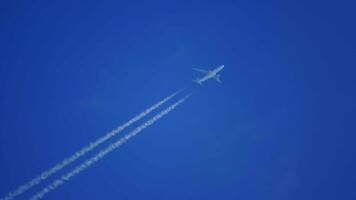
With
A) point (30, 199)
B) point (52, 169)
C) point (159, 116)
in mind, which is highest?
point (159, 116)

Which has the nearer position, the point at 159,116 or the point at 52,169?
the point at 52,169

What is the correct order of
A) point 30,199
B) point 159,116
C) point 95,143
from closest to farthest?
point 30,199
point 95,143
point 159,116

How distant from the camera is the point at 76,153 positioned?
29625mm

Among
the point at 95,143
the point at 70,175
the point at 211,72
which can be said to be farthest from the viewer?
the point at 211,72

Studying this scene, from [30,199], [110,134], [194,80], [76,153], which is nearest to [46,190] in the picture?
[30,199]

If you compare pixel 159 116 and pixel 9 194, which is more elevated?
pixel 159 116

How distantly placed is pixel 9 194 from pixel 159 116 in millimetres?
11716

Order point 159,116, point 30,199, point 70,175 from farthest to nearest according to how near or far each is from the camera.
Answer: point 159,116
point 70,175
point 30,199

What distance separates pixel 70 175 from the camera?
2836 cm

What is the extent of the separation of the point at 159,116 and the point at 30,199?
434 inches

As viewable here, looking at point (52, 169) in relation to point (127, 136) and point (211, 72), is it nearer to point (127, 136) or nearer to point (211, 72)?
point (127, 136)

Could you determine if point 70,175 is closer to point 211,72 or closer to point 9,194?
point 9,194

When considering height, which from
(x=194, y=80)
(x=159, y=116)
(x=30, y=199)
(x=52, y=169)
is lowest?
(x=30, y=199)

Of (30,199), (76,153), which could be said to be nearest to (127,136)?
(76,153)
